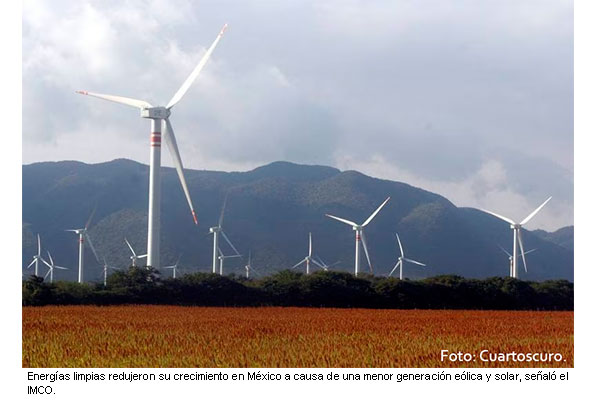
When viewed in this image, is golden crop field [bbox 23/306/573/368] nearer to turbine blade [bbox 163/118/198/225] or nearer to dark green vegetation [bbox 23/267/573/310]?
dark green vegetation [bbox 23/267/573/310]

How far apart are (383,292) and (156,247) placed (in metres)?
13.9

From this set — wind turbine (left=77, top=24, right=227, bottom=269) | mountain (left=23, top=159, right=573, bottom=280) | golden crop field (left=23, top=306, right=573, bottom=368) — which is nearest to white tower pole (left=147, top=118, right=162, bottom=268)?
wind turbine (left=77, top=24, right=227, bottom=269)

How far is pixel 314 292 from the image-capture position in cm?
4900

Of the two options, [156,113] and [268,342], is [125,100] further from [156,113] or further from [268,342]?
[268,342]

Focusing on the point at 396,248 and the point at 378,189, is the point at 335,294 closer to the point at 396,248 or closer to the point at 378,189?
the point at 396,248

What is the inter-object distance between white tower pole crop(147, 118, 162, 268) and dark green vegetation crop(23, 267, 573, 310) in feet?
6.00

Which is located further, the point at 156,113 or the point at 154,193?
the point at 156,113

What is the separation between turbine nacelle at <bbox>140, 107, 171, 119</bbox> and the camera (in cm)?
5066

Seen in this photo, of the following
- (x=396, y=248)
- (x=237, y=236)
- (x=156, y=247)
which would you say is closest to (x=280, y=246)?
(x=237, y=236)

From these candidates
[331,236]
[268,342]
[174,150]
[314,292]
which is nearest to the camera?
[268,342]

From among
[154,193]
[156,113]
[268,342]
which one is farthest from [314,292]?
[268,342]

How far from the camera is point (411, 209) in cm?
19100

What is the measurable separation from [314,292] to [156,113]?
14.0m

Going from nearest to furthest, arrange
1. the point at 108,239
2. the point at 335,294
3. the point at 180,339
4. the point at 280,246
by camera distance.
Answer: the point at 180,339 < the point at 335,294 < the point at 108,239 < the point at 280,246
